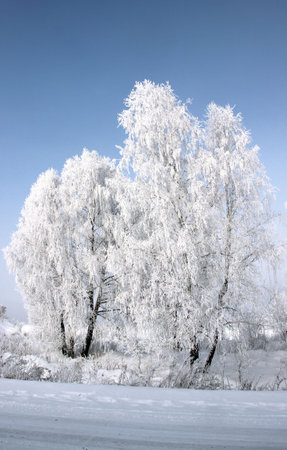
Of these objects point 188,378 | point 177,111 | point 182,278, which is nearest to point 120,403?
point 188,378

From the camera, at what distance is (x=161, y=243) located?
7141 millimetres

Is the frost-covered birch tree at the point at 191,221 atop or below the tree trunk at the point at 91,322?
atop

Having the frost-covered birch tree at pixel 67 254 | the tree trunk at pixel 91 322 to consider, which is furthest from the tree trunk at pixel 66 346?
the tree trunk at pixel 91 322

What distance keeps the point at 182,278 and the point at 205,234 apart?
1231mm

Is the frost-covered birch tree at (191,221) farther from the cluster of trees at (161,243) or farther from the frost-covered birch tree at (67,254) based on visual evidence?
the frost-covered birch tree at (67,254)

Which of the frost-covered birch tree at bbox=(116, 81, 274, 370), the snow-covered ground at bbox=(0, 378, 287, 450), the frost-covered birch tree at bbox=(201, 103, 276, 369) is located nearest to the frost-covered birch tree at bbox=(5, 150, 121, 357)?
the frost-covered birch tree at bbox=(116, 81, 274, 370)

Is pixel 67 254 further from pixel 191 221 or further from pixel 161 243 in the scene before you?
pixel 191 221

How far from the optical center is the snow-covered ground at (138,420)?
143 cm

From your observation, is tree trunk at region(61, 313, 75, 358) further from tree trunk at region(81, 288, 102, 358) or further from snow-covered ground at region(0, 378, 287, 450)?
snow-covered ground at region(0, 378, 287, 450)

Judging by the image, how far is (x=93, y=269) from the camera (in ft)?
31.1

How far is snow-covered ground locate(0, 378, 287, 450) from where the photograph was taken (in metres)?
1.43

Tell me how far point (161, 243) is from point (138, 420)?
5488mm

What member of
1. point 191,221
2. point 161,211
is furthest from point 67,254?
point 191,221

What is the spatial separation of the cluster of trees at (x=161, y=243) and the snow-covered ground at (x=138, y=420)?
4393mm
